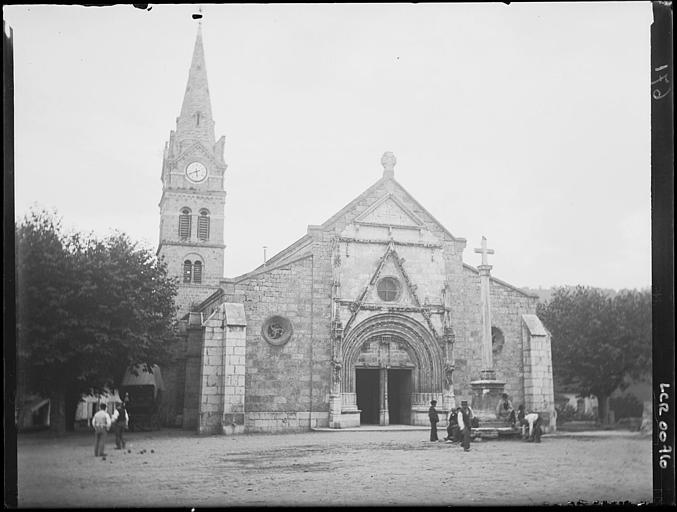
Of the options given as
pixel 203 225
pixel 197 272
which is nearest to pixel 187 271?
pixel 197 272

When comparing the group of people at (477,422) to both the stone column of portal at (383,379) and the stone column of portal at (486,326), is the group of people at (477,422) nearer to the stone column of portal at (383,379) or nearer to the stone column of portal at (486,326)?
the stone column of portal at (486,326)

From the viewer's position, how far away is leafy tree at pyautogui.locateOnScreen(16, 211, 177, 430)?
11.0 meters

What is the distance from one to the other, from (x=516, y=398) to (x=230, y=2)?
10.8m

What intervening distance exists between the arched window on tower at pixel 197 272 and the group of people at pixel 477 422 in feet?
63.7

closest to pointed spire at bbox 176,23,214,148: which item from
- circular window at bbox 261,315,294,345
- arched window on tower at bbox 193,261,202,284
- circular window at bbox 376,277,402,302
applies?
circular window at bbox 261,315,294,345

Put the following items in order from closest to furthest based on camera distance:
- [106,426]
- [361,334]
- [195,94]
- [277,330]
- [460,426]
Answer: [106,426] < [460,426] < [195,94] < [277,330] < [361,334]

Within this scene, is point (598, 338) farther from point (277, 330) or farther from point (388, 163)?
point (277, 330)

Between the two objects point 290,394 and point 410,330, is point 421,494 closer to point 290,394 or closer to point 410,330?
point 290,394

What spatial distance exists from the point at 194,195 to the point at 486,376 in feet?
44.1

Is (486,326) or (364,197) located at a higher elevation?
(364,197)

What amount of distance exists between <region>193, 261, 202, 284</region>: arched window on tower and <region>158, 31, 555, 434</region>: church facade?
14.5 m

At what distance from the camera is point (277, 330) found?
53.0 feet

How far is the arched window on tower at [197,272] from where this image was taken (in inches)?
1263

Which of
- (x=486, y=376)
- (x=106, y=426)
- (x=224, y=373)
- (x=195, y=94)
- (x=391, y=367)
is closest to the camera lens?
(x=106, y=426)
